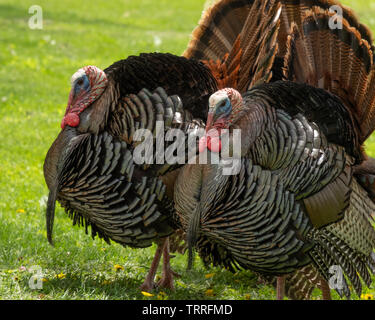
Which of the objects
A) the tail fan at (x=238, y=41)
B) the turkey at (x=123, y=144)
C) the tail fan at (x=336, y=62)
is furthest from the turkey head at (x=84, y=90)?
the tail fan at (x=336, y=62)

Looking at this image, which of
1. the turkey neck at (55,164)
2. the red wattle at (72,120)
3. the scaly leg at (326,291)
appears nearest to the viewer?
the turkey neck at (55,164)

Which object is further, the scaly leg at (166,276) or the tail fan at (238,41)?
the scaly leg at (166,276)

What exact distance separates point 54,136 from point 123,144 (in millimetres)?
4018

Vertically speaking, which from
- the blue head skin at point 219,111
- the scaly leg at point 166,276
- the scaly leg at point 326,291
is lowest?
the scaly leg at point 166,276

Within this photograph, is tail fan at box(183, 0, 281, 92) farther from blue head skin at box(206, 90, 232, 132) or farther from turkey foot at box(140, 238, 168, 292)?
turkey foot at box(140, 238, 168, 292)

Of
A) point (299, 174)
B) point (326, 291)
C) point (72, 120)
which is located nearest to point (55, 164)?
point (72, 120)

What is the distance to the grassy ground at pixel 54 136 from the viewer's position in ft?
16.0

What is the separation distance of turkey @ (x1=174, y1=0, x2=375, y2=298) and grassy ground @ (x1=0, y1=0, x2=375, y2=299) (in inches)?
24.4

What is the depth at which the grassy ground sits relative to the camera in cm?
488

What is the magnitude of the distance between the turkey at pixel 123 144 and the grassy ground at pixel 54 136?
0.41 m

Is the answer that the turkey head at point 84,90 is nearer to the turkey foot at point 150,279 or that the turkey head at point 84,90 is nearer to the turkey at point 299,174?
the turkey at point 299,174

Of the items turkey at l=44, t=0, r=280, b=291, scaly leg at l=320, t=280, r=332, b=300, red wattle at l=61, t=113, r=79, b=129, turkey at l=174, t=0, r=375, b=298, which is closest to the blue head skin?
turkey at l=174, t=0, r=375, b=298

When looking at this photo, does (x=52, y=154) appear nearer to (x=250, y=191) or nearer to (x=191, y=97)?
(x=191, y=97)

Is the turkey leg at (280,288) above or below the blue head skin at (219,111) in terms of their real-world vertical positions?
below
